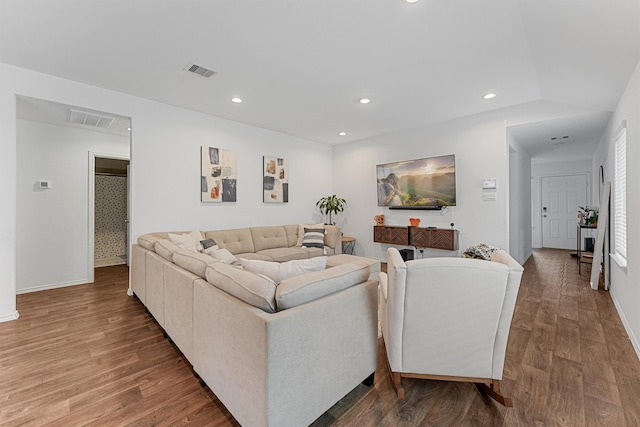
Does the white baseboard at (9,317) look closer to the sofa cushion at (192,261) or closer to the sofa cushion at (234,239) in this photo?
the sofa cushion at (234,239)

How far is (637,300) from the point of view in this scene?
2.29m

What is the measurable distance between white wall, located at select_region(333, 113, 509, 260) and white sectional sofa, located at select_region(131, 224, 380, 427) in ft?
11.4

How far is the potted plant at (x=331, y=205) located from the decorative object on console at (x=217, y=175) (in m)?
2.08

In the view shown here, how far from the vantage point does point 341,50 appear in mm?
2611

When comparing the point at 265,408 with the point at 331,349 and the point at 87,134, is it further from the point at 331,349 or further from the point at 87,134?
the point at 87,134

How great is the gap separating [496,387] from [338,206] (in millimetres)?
4828

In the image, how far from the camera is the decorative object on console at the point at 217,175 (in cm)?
437

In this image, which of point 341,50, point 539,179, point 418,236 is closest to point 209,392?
point 341,50

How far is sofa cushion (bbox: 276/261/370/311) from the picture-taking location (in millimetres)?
1395

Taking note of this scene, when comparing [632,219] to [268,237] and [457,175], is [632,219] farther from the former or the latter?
[268,237]

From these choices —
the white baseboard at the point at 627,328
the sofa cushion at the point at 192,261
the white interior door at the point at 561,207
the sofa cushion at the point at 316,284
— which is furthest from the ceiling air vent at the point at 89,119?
the white interior door at the point at 561,207

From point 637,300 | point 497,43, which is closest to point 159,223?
point 497,43

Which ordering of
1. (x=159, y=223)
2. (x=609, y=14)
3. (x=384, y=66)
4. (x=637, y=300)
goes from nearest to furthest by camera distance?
(x=609, y=14) < (x=637, y=300) < (x=384, y=66) < (x=159, y=223)

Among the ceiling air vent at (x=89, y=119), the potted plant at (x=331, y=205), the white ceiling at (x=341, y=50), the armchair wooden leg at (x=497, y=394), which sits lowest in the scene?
the armchair wooden leg at (x=497, y=394)
